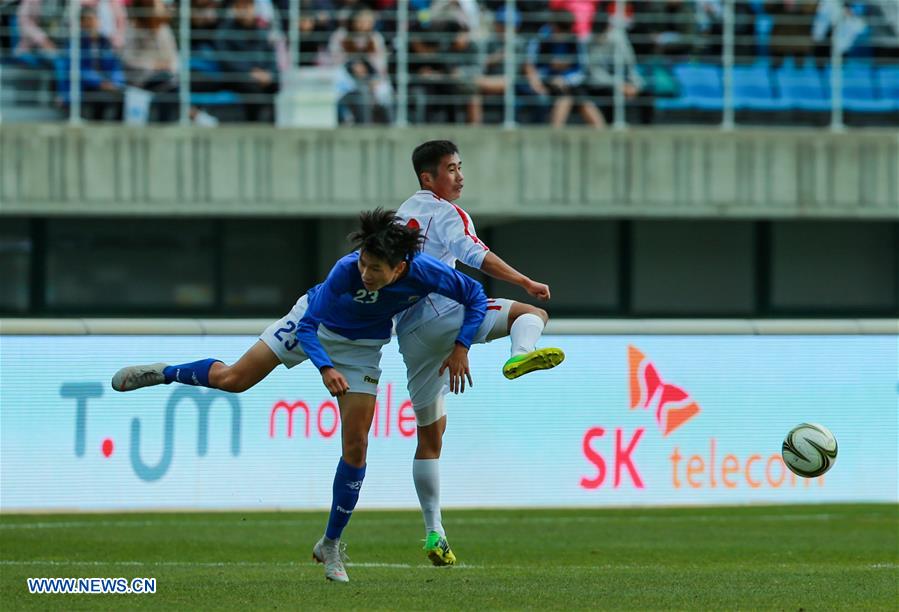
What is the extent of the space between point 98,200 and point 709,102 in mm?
6446

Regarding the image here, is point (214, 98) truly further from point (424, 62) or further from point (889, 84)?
point (889, 84)

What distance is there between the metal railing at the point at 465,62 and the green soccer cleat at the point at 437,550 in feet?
31.2

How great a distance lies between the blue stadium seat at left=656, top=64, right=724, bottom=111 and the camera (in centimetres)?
1942

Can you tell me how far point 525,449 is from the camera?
14.7 metres

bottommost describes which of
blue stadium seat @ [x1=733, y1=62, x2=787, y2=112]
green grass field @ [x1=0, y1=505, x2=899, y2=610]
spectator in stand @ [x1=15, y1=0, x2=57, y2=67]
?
green grass field @ [x1=0, y1=505, x2=899, y2=610]

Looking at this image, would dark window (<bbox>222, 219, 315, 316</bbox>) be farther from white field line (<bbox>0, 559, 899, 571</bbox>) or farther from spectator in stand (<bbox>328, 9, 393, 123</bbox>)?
white field line (<bbox>0, 559, 899, 571</bbox>)

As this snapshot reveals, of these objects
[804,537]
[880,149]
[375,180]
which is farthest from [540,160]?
[804,537]

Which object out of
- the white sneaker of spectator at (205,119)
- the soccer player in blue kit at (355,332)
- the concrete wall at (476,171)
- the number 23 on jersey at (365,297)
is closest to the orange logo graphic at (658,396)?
the concrete wall at (476,171)

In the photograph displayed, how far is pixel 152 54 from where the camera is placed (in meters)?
18.5

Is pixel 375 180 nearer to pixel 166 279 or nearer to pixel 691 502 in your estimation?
pixel 166 279

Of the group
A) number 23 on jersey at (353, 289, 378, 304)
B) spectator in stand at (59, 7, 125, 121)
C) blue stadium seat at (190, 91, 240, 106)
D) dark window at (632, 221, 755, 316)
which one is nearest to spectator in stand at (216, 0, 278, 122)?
blue stadium seat at (190, 91, 240, 106)

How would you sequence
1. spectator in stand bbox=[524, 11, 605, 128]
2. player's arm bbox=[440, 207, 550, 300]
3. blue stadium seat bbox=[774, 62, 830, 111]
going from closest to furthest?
player's arm bbox=[440, 207, 550, 300], spectator in stand bbox=[524, 11, 605, 128], blue stadium seat bbox=[774, 62, 830, 111]

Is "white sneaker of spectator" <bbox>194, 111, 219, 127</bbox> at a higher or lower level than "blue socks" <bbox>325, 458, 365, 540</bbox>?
higher

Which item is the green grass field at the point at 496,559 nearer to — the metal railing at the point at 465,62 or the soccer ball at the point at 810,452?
the soccer ball at the point at 810,452
